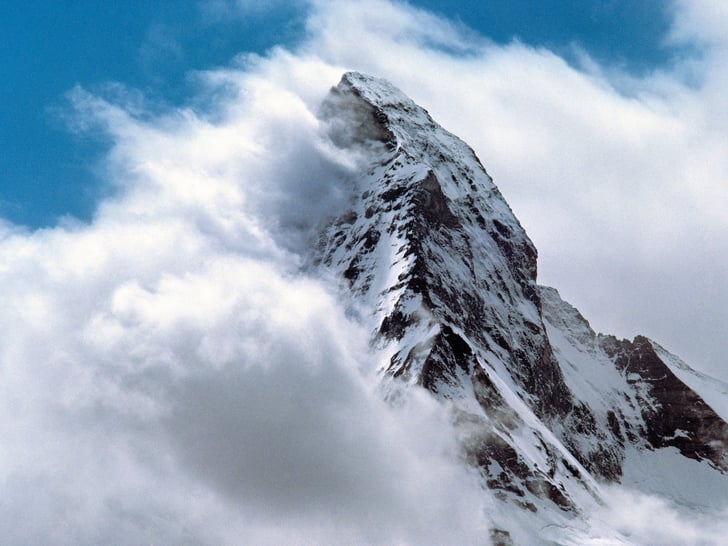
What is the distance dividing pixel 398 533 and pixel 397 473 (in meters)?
16.5

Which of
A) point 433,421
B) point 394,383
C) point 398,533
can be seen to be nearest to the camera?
point 398,533

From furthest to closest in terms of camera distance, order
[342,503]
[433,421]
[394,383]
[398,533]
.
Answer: [394,383], [433,421], [342,503], [398,533]

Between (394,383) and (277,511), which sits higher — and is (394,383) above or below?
above

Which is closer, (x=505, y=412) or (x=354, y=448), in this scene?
(x=354, y=448)

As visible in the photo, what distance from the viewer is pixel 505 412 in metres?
183

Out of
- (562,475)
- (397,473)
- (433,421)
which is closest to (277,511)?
(397,473)

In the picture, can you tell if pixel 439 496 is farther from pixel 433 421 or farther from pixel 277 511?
pixel 277 511

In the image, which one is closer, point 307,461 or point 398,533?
point 398,533

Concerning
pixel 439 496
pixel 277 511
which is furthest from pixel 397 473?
pixel 277 511

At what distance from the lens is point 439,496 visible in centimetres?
15612

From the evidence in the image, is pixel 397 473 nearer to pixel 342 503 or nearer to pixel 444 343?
pixel 342 503

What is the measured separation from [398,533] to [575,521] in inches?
1518

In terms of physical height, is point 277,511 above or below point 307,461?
below

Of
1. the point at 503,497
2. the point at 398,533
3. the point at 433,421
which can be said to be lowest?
the point at 398,533
